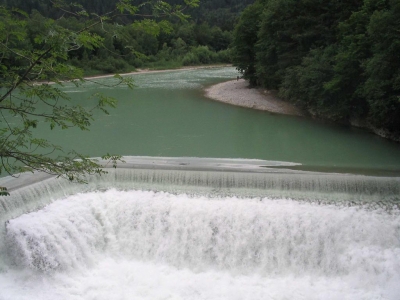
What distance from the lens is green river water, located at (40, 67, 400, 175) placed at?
10086 millimetres

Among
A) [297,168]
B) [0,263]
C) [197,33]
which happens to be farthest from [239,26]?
[197,33]

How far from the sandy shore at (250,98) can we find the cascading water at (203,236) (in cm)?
837

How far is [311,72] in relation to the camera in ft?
46.2

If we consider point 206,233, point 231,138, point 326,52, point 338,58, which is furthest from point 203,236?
point 326,52

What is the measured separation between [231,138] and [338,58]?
4.31 m

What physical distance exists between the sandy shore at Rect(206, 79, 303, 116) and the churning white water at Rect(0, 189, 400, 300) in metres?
8.93

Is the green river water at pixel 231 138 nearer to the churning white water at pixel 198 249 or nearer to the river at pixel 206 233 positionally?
the river at pixel 206 233

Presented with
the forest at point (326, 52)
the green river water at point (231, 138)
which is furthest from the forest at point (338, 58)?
the green river water at point (231, 138)

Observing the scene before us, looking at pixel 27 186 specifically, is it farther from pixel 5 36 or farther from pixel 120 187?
pixel 5 36

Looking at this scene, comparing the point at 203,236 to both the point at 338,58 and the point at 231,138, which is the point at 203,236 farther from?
the point at 338,58

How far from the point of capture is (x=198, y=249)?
7.13 m

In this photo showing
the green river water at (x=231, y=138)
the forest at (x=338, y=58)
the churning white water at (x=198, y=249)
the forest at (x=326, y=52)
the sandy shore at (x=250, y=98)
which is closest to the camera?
the churning white water at (x=198, y=249)

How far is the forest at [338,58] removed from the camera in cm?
1075

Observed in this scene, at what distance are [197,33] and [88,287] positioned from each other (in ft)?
162
